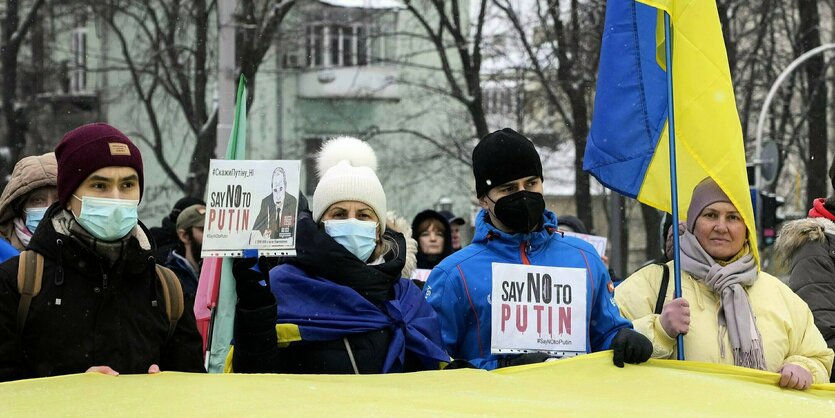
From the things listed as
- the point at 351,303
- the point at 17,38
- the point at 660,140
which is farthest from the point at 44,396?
the point at 17,38

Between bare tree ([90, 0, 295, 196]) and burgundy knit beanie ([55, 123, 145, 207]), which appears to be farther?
bare tree ([90, 0, 295, 196])

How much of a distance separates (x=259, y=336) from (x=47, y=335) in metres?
0.69

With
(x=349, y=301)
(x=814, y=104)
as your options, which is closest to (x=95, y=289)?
(x=349, y=301)

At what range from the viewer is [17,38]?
2016 centimetres

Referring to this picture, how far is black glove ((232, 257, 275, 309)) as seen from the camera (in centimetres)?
409

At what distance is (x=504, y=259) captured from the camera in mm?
4727

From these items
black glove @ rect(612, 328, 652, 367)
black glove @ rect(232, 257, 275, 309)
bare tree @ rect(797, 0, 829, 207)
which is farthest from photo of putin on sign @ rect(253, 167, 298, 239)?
bare tree @ rect(797, 0, 829, 207)

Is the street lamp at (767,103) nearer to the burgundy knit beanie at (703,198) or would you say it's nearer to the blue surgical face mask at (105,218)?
the burgundy knit beanie at (703,198)

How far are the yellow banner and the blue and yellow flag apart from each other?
985 millimetres

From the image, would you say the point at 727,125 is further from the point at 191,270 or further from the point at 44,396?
the point at 191,270

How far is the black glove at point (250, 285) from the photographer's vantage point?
13.4 ft

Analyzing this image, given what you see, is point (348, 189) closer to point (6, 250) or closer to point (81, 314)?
point (81, 314)

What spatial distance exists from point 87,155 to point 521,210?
1.62 metres

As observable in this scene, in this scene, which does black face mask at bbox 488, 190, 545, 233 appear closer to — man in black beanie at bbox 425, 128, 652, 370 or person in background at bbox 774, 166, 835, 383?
man in black beanie at bbox 425, 128, 652, 370
